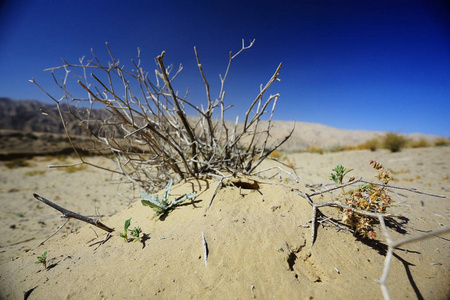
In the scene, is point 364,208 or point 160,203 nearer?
point 364,208

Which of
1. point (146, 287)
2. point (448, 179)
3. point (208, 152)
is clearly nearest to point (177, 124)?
point (208, 152)

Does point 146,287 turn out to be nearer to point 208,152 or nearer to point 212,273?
point 212,273

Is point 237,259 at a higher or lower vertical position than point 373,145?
lower

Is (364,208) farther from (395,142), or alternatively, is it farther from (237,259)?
(395,142)

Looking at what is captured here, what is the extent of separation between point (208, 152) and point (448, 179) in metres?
4.90

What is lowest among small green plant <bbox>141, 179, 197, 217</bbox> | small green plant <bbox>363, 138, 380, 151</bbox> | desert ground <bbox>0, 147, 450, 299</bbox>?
desert ground <bbox>0, 147, 450, 299</bbox>

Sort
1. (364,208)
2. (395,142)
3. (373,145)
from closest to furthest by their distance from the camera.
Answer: (364,208) < (395,142) < (373,145)

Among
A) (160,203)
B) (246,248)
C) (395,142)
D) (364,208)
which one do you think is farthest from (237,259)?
(395,142)

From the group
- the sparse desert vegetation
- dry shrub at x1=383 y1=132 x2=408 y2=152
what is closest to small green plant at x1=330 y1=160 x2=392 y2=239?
the sparse desert vegetation

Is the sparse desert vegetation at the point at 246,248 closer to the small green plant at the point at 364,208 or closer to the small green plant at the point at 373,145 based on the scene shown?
the small green plant at the point at 364,208

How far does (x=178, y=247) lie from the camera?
1284mm

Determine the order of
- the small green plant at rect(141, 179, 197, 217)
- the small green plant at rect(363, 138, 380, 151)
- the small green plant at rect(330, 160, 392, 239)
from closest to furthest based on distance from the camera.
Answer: the small green plant at rect(330, 160, 392, 239) → the small green plant at rect(141, 179, 197, 217) → the small green plant at rect(363, 138, 380, 151)

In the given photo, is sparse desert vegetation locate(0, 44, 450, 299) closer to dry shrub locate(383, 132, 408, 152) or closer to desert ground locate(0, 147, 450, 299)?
desert ground locate(0, 147, 450, 299)

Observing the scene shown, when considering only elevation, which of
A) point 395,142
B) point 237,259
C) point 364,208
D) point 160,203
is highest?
point 395,142
